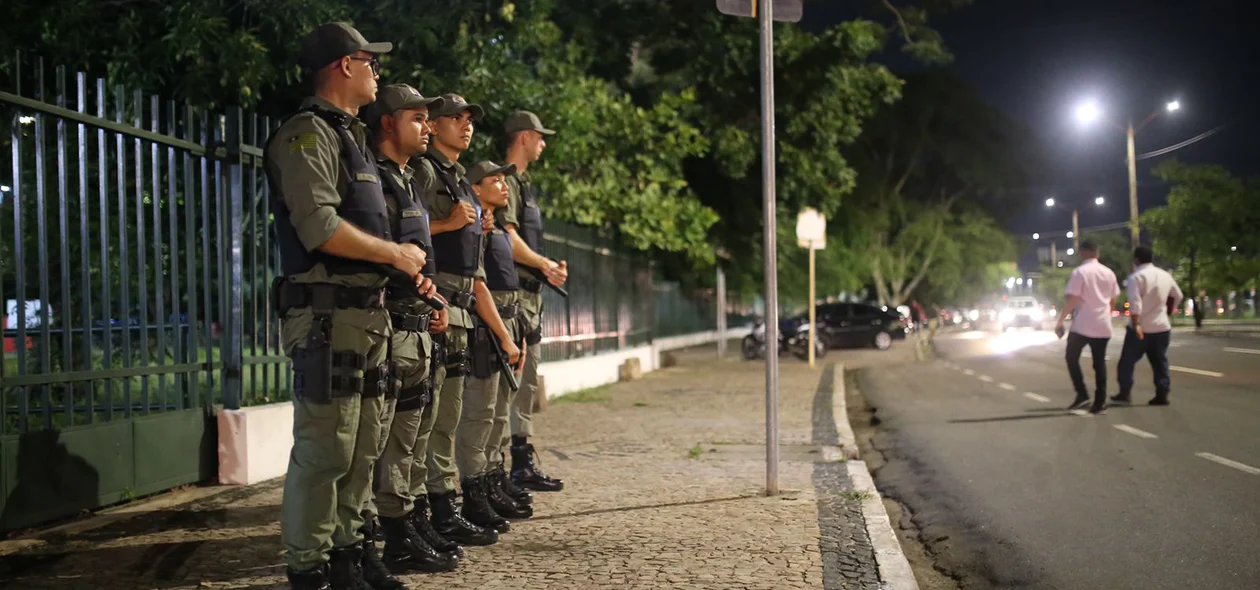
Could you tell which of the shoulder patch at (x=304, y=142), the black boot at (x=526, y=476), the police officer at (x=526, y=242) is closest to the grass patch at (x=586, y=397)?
the black boot at (x=526, y=476)

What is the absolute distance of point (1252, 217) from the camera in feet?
140

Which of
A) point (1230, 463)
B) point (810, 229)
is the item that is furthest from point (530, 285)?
point (810, 229)

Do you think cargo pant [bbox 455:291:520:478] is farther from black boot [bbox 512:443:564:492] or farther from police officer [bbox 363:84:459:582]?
black boot [bbox 512:443:564:492]

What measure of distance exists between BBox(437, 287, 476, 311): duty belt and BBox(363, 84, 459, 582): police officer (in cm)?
33

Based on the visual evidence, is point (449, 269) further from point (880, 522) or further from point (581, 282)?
point (581, 282)

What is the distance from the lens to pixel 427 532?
4883mm

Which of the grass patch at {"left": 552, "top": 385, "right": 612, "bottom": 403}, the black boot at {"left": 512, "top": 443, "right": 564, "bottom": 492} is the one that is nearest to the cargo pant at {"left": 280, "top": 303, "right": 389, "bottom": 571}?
the black boot at {"left": 512, "top": 443, "right": 564, "bottom": 492}

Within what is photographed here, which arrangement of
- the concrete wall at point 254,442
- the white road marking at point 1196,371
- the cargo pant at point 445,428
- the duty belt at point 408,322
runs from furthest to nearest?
the white road marking at point 1196,371 < the concrete wall at point 254,442 < the cargo pant at point 445,428 < the duty belt at point 408,322

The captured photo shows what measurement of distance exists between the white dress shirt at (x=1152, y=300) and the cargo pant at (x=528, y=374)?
7.14m

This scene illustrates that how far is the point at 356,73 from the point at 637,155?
13.7 meters

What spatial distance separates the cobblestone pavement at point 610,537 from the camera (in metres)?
4.63

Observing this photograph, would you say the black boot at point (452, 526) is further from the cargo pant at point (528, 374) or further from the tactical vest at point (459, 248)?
the cargo pant at point (528, 374)

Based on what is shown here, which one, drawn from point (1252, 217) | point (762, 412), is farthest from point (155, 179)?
point (1252, 217)

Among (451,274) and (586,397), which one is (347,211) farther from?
(586,397)
